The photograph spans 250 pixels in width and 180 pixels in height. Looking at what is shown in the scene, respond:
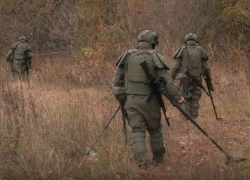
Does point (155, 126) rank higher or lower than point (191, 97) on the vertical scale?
higher

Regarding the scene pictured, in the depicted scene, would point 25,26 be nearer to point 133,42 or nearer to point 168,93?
point 133,42

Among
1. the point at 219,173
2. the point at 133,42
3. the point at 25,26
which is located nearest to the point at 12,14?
the point at 25,26

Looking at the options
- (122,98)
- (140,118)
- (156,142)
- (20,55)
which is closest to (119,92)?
(122,98)

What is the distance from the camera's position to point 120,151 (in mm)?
6836

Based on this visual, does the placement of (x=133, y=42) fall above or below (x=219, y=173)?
above

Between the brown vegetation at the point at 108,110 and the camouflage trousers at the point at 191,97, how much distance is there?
0.20m

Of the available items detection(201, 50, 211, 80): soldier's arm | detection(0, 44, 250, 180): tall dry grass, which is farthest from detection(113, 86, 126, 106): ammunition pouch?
detection(201, 50, 211, 80): soldier's arm

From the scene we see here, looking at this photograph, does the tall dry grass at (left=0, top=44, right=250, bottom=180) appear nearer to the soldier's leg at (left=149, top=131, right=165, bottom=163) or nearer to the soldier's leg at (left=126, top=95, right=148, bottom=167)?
the soldier's leg at (left=126, top=95, right=148, bottom=167)

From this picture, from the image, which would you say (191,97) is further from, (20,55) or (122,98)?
(20,55)

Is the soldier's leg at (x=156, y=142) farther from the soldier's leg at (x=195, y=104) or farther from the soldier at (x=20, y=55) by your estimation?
the soldier at (x=20, y=55)

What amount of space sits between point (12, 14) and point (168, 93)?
60.6 feet

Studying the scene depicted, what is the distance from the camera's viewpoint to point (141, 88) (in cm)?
662

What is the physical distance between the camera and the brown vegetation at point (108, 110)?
6.28 metres

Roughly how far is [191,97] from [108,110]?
2.95 meters
